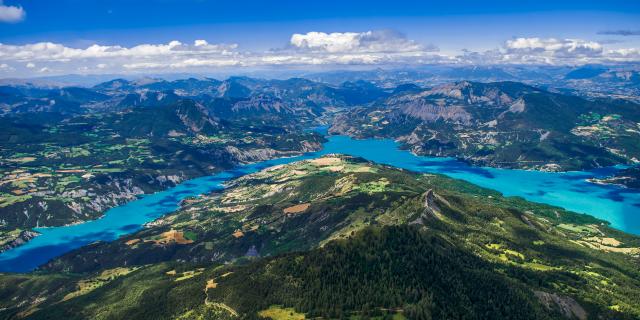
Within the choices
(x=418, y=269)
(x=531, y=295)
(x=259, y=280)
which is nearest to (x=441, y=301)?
(x=418, y=269)

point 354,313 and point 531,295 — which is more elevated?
point 354,313

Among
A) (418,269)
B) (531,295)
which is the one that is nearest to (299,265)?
(418,269)

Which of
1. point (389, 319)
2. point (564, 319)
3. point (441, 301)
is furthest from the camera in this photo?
point (564, 319)

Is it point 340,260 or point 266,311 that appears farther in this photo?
point 340,260

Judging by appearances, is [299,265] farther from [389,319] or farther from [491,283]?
[491,283]

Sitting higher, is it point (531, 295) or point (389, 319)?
point (389, 319)

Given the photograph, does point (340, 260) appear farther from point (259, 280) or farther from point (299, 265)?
point (259, 280)

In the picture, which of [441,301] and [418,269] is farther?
[418,269]

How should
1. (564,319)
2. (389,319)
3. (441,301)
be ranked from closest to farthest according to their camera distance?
(389,319), (441,301), (564,319)

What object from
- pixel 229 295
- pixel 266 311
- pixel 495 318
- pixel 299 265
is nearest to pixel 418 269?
pixel 495 318
